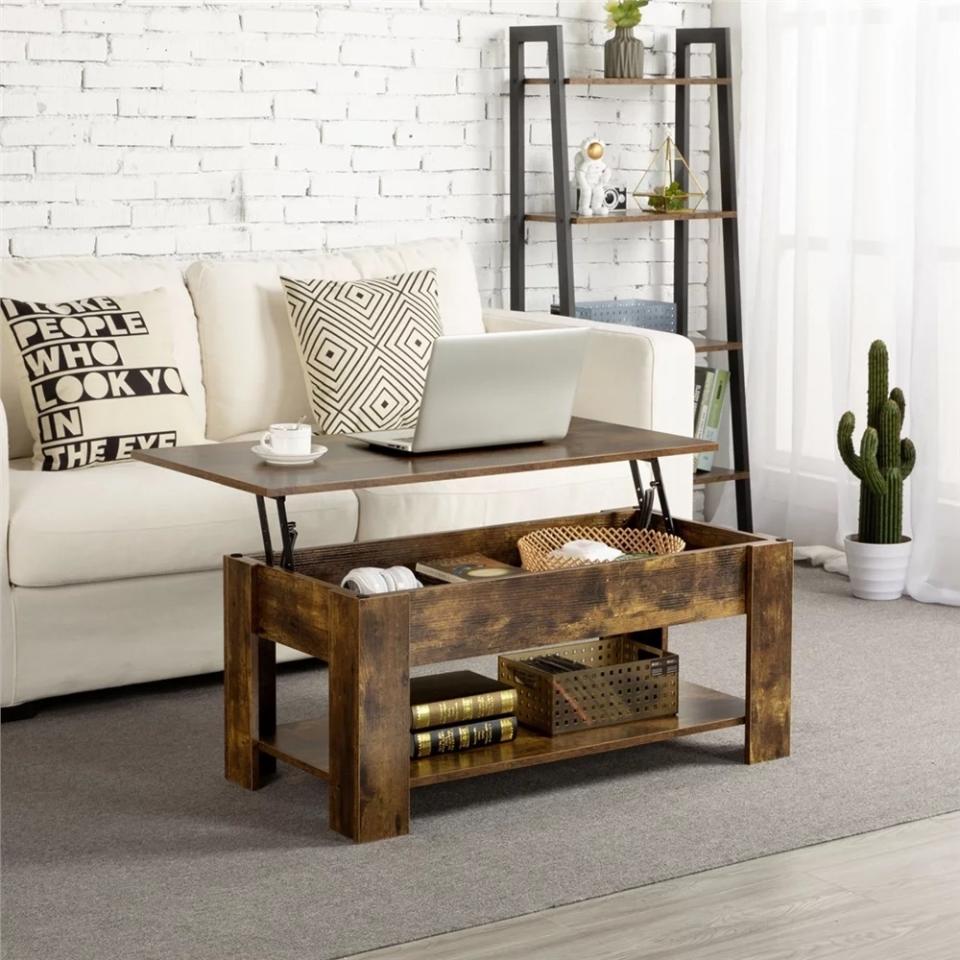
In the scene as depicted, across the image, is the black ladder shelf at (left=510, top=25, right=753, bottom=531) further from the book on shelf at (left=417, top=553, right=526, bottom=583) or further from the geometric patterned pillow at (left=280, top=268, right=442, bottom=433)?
the book on shelf at (left=417, top=553, right=526, bottom=583)

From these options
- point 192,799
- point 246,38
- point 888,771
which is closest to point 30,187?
point 246,38

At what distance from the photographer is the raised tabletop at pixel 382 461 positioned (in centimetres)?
263

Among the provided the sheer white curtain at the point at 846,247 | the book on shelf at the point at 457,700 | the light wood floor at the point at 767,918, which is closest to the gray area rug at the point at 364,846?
the light wood floor at the point at 767,918

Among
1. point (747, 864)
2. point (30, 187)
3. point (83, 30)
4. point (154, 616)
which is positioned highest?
point (83, 30)

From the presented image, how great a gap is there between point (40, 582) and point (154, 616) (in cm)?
25

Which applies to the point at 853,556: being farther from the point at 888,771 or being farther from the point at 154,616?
the point at 154,616

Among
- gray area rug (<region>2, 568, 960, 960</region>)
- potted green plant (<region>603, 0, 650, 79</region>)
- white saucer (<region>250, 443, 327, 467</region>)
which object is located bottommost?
gray area rug (<region>2, 568, 960, 960</region>)

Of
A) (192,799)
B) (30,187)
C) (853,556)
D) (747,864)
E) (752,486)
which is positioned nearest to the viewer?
(747,864)

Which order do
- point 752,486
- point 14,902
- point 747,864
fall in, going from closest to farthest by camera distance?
point 14,902, point 747,864, point 752,486

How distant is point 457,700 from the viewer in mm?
2758

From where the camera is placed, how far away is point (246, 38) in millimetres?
4289

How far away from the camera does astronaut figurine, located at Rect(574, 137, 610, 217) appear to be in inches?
184

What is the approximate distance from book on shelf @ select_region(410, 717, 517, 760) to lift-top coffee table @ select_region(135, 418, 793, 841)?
15 mm

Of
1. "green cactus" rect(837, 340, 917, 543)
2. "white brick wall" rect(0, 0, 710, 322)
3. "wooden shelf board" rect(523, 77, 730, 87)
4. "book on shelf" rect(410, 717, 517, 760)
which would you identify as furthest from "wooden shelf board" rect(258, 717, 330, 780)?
"wooden shelf board" rect(523, 77, 730, 87)
